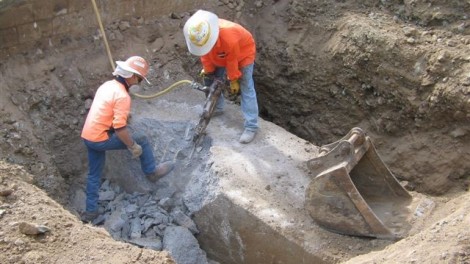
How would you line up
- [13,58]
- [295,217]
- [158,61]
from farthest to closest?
[158,61], [13,58], [295,217]

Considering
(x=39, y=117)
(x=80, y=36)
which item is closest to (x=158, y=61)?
(x=80, y=36)

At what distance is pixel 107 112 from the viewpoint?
18.3ft

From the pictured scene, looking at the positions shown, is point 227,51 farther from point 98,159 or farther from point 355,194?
point 355,194

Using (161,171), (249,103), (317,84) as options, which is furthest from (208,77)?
(317,84)

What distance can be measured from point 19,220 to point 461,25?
506 centimetres

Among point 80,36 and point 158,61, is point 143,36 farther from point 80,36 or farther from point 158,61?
point 80,36

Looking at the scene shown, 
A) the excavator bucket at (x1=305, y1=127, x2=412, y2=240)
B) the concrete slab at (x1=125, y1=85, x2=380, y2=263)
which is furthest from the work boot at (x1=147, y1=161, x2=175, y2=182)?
the excavator bucket at (x1=305, y1=127, x2=412, y2=240)

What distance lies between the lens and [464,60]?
6273mm

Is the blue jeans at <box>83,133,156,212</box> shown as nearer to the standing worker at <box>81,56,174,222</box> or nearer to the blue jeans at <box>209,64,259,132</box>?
the standing worker at <box>81,56,174,222</box>

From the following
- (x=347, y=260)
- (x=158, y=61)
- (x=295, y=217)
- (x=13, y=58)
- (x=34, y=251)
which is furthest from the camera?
(x=158, y=61)

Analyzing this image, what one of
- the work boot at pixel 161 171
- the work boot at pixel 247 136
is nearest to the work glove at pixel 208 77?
the work boot at pixel 247 136

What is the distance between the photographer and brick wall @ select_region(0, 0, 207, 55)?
6.04m

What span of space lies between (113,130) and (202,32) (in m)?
1.29

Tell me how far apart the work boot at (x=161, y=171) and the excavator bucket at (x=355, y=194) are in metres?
1.57
